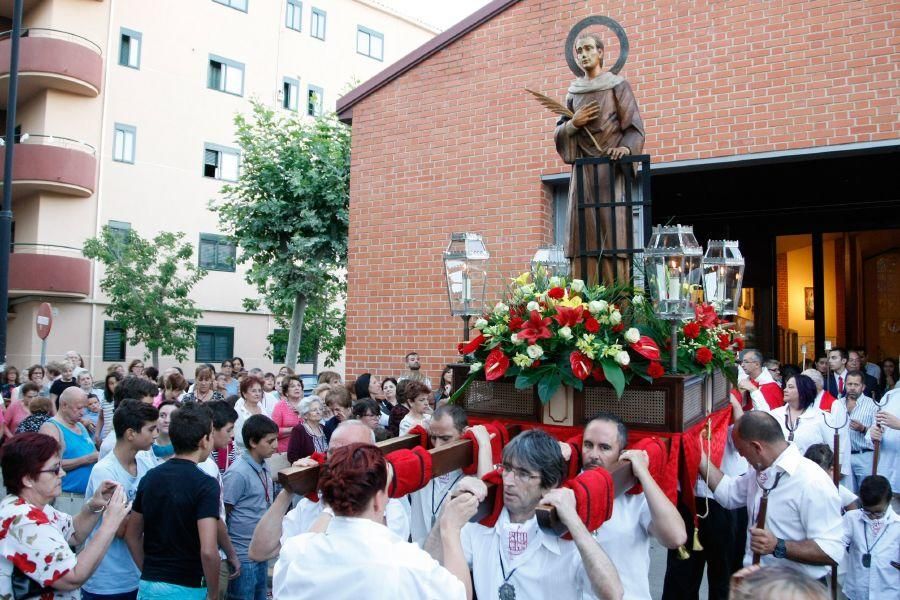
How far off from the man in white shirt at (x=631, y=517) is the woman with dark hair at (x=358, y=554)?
1082 mm

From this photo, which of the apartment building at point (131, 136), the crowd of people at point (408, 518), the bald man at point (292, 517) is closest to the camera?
the crowd of people at point (408, 518)

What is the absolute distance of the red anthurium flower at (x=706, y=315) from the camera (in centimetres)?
466

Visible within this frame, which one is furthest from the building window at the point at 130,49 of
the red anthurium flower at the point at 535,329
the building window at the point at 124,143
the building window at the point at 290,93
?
the red anthurium flower at the point at 535,329

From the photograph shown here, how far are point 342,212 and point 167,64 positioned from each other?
1167 centimetres

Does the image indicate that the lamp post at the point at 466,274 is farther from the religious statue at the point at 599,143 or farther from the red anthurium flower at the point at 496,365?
the red anthurium flower at the point at 496,365

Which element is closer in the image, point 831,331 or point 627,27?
point 627,27

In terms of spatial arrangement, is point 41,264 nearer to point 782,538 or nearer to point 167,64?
point 167,64

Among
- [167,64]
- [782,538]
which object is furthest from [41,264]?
[782,538]

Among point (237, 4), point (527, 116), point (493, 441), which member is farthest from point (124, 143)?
point (493, 441)

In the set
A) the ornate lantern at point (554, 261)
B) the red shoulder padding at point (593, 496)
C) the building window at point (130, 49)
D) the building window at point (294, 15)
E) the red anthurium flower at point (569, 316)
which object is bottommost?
the red shoulder padding at point (593, 496)

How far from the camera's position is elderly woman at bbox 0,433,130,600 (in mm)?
3820

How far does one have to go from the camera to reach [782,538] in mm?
4301

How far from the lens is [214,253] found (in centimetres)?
2700

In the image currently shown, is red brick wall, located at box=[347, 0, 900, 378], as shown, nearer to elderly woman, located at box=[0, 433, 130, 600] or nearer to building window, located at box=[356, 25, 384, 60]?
elderly woman, located at box=[0, 433, 130, 600]
